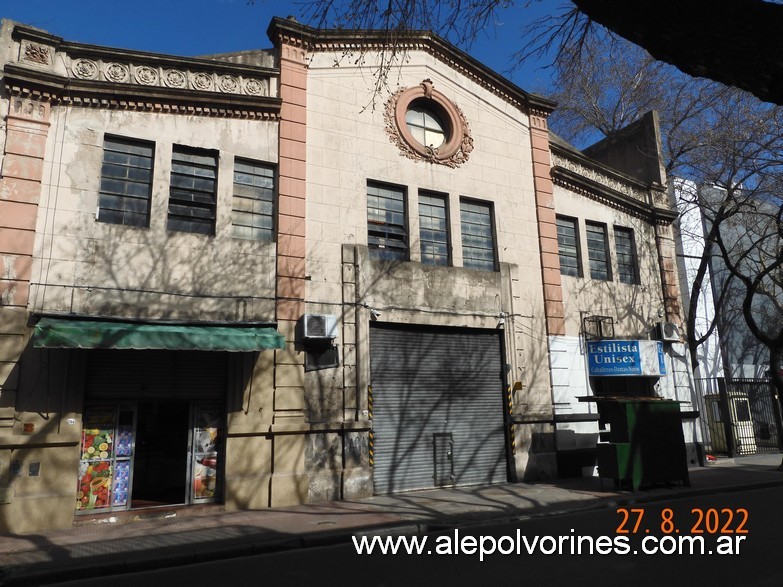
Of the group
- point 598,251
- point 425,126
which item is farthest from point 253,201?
point 598,251

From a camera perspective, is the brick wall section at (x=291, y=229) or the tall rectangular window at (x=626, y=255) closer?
the brick wall section at (x=291, y=229)

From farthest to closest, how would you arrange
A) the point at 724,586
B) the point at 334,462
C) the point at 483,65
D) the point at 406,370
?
the point at 483,65
the point at 406,370
the point at 334,462
the point at 724,586

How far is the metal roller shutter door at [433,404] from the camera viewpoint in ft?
43.5

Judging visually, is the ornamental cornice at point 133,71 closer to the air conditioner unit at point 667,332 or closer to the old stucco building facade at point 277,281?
the old stucco building facade at point 277,281

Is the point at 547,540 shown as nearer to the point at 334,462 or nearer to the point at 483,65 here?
the point at 334,462

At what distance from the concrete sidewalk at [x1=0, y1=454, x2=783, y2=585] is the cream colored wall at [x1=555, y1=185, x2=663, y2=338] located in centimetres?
513

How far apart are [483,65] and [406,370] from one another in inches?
370

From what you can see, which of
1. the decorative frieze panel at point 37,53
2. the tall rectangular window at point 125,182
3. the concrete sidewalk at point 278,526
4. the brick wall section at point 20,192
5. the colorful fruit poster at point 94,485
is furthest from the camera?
the tall rectangular window at point 125,182

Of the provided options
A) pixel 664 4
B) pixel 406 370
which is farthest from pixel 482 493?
pixel 664 4

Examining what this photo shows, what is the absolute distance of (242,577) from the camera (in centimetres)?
668

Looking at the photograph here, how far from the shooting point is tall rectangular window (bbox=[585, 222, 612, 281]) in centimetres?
1792

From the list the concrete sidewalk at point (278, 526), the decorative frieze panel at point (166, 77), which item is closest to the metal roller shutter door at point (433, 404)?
the concrete sidewalk at point (278, 526)

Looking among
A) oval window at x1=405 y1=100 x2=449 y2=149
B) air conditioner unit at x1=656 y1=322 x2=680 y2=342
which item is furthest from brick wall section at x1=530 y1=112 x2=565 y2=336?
air conditioner unit at x1=656 y1=322 x2=680 y2=342

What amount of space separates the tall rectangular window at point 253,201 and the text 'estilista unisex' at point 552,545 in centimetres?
705
